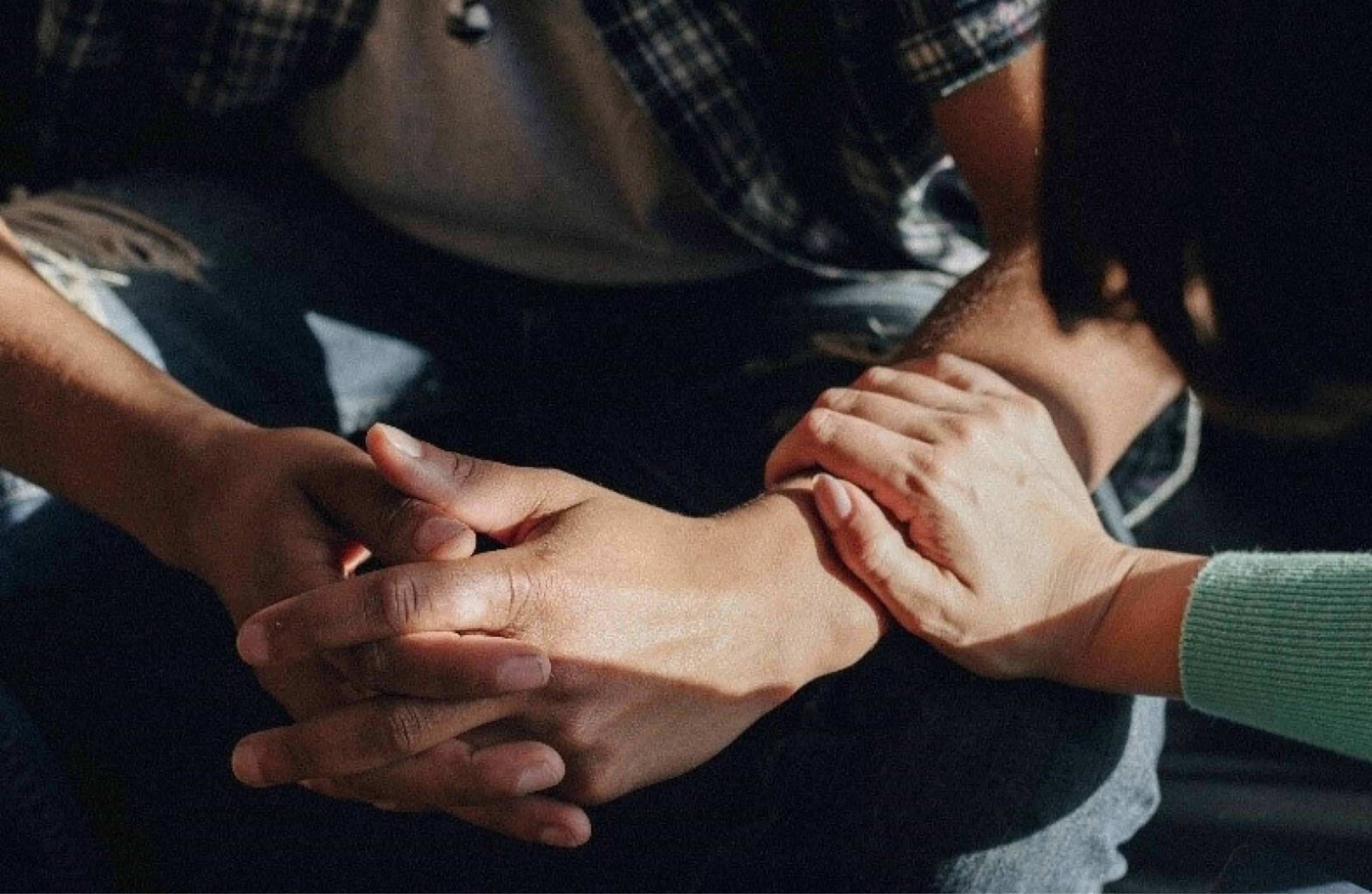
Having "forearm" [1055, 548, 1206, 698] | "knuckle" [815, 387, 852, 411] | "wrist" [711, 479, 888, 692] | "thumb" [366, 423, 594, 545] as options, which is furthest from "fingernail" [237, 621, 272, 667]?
"forearm" [1055, 548, 1206, 698]

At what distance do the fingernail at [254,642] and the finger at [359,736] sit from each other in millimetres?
44

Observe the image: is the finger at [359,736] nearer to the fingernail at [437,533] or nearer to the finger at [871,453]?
the fingernail at [437,533]

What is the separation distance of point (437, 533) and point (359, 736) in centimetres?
11

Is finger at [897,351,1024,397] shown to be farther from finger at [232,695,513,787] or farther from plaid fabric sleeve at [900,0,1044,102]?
finger at [232,695,513,787]

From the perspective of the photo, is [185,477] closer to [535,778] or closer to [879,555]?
[535,778]

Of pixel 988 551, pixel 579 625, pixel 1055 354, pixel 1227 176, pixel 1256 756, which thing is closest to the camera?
pixel 1227 176

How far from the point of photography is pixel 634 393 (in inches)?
47.1

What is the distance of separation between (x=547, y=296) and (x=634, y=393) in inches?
4.6

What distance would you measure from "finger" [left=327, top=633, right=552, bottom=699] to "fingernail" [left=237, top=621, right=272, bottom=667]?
0.05 m

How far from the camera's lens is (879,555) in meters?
0.87

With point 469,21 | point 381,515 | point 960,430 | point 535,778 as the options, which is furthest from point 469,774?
point 469,21

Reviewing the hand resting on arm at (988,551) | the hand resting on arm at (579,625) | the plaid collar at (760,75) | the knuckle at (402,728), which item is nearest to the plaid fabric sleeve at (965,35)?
the plaid collar at (760,75)

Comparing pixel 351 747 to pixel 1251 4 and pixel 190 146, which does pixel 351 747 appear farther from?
pixel 190 146

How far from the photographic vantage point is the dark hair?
0.64 metres
